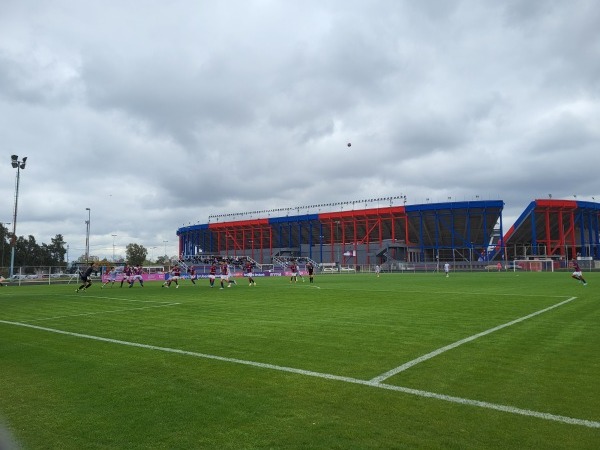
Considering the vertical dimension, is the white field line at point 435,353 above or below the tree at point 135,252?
below

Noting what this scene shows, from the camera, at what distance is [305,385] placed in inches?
255

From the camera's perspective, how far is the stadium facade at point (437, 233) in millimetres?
84562

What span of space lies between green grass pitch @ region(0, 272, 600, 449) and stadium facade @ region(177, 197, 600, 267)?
225ft

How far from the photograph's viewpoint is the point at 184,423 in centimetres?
510

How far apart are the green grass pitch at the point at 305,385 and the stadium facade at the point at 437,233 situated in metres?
68.6

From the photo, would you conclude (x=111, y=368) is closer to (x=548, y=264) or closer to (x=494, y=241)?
(x=548, y=264)

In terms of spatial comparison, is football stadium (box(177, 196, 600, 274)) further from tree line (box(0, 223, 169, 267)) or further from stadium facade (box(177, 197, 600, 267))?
tree line (box(0, 223, 169, 267))

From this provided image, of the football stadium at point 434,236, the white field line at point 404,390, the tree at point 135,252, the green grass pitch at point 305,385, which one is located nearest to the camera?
the green grass pitch at point 305,385

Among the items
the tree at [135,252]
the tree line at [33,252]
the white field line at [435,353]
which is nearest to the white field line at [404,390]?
the white field line at [435,353]

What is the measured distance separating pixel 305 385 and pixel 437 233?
88700 millimetres

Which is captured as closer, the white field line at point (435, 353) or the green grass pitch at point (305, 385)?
the green grass pitch at point (305, 385)

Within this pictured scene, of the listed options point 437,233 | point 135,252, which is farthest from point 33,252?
point 437,233

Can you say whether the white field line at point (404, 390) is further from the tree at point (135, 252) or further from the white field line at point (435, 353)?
the tree at point (135, 252)

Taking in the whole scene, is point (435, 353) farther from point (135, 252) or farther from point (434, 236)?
point (135, 252)
